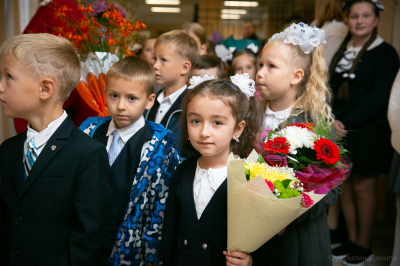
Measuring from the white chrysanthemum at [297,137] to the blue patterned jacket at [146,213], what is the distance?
2.00ft

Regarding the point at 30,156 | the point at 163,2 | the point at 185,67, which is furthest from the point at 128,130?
the point at 163,2

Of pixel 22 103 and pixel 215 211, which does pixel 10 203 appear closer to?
pixel 22 103

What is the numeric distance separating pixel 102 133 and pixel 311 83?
1198 mm

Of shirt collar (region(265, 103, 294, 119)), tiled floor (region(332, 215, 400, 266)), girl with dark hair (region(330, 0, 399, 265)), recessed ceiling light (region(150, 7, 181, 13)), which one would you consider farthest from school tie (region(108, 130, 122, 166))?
recessed ceiling light (region(150, 7, 181, 13))

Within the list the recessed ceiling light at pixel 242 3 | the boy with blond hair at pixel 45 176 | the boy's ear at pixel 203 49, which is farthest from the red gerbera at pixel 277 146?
the recessed ceiling light at pixel 242 3

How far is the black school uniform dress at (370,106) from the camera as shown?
273 centimetres

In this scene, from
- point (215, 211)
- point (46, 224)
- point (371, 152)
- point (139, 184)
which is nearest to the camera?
point (46, 224)

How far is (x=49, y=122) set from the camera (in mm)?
1403

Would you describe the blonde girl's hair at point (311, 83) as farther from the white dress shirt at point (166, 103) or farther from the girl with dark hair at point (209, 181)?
the white dress shirt at point (166, 103)

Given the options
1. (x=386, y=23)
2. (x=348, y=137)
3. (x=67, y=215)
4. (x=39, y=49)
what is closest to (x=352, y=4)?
(x=386, y=23)

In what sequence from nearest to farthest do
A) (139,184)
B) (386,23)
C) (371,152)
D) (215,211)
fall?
(215,211)
(139,184)
(371,152)
(386,23)

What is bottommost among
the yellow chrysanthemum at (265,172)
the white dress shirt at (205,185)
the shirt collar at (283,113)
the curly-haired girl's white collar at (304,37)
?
the white dress shirt at (205,185)

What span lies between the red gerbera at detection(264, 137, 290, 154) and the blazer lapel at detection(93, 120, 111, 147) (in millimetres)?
896

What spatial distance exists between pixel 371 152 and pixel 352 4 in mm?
1260
